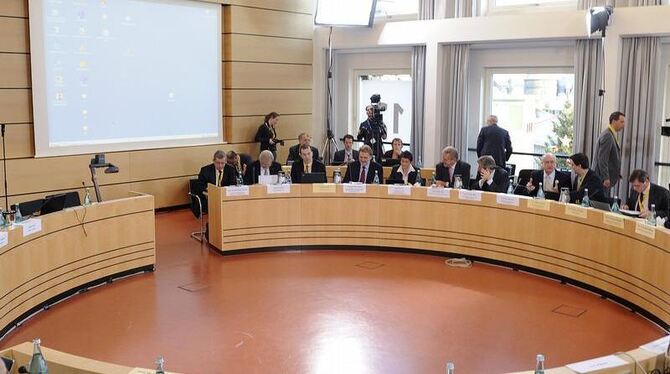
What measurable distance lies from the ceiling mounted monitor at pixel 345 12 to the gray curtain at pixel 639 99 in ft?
13.9

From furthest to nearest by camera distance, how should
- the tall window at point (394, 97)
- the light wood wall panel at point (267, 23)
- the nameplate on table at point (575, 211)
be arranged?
the tall window at point (394, 97)
the light wood wall panel at point (267, 23)
the nameplate on table at point (575, 211)

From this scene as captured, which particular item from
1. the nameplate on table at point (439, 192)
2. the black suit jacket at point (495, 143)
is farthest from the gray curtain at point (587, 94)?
the nameplate on table at point (439, 192)

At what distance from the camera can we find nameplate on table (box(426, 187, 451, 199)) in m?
8.26

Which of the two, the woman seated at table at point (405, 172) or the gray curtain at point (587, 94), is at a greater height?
the gray curtain at point (587, 94)

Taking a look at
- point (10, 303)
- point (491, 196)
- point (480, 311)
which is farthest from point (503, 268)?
point (10, 303)

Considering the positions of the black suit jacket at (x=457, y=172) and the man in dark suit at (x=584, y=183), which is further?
the black suit jacket at (x=457, y=172)

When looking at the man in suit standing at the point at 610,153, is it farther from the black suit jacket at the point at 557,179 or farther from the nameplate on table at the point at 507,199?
the nameplate on table at the point at 507,199

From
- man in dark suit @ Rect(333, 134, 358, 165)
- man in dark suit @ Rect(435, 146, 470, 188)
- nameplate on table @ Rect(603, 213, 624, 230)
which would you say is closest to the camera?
nameplate on table @ Rect(603, 213, 624, 230)

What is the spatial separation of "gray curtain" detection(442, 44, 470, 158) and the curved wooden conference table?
336cm

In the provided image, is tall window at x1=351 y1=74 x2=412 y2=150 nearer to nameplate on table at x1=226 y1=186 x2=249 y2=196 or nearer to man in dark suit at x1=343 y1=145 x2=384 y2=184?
man in dark suit at x1=343 y1=145 x2=384 y2=184

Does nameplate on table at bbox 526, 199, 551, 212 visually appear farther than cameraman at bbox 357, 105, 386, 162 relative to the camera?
No

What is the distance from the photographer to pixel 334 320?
6.25 meters

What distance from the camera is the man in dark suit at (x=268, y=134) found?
1193cm

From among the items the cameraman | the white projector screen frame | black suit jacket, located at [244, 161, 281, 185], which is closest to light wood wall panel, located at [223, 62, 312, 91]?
the white projector screen frame
